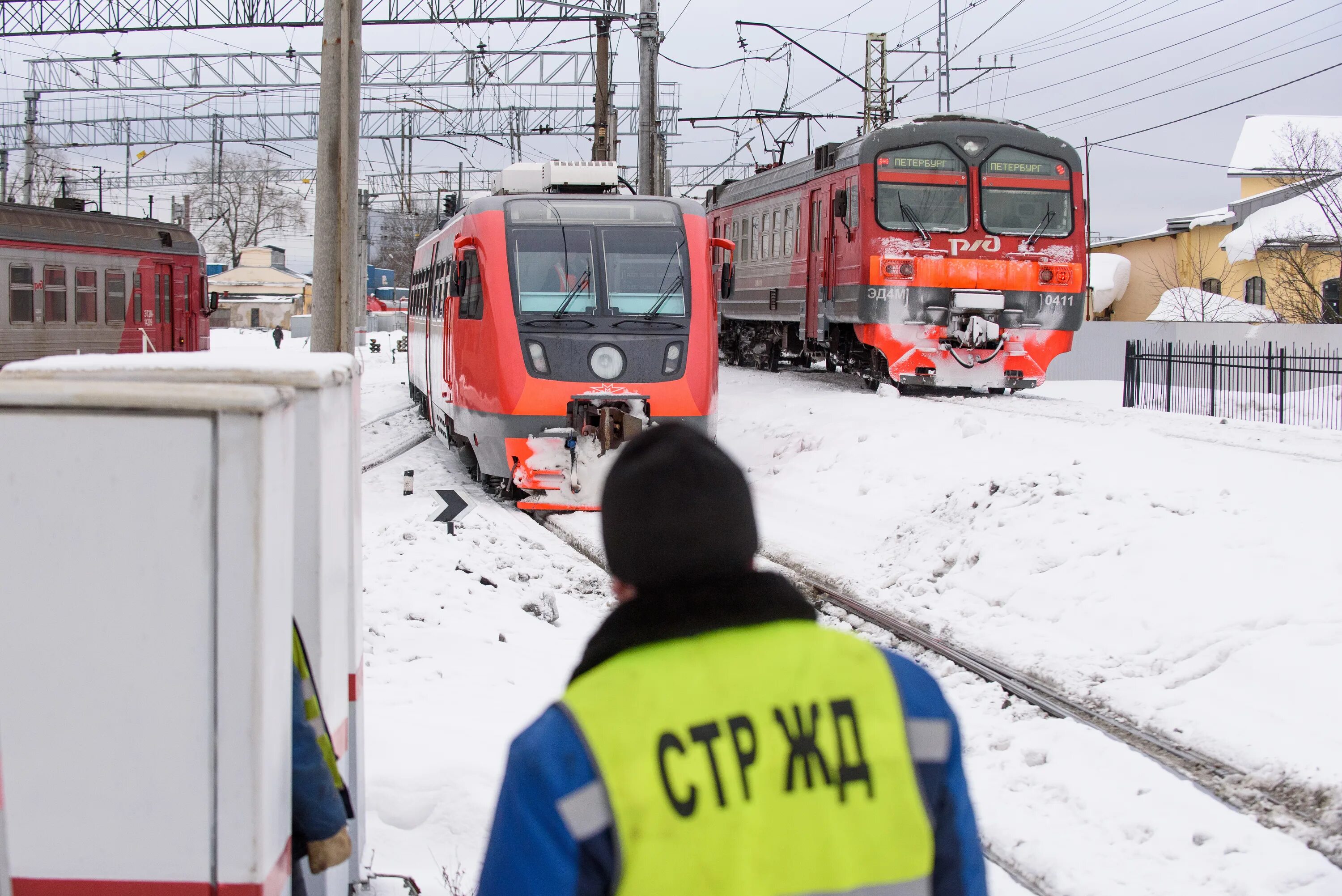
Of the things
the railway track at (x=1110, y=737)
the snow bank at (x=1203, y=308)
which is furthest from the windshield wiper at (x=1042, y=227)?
the snow bank at (x=1203, y=308)

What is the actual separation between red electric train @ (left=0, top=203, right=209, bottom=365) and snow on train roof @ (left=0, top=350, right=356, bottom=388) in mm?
17431

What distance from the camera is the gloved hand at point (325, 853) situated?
106 inches

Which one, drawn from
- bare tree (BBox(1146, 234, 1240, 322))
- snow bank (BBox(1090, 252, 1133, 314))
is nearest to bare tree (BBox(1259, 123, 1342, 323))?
bare tree (BBox(1146, 234, 1240, 322))

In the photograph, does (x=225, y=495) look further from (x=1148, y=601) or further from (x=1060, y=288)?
(x=1060, y=288)

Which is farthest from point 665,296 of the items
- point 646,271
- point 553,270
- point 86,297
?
point 86,297

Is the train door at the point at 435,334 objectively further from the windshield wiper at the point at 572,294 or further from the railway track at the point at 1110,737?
the railway track at the point at 1110,737

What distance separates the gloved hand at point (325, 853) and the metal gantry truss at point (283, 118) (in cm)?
3327

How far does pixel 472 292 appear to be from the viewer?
12719mm

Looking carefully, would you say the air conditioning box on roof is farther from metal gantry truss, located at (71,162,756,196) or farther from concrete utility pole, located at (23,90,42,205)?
metal gantry truss, located at (71,162,756,196)

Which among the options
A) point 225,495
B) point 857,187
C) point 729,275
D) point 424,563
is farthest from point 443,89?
point 225,495

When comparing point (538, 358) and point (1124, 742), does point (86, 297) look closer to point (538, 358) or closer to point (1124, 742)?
point (538, 358)

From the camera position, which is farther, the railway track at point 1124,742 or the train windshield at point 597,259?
the train windshield at point 597,259

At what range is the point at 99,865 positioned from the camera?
7.66 ft

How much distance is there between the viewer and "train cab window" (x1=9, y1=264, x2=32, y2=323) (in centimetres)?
2114
